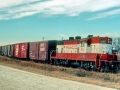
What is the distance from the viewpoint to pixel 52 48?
48.7 meters

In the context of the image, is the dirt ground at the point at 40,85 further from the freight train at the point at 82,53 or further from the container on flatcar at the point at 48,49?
the container on flatcar at the point at 48,49

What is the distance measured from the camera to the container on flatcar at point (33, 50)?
5429cm

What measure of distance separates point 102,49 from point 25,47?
90.9 feet

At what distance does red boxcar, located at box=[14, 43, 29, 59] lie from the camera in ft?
198

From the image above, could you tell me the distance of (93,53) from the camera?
118 feet

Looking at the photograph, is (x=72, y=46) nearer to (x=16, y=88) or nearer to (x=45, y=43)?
(x=45, y=43)

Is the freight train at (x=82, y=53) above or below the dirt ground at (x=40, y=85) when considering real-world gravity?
above

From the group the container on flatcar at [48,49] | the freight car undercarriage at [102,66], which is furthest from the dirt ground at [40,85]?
the container on flatcar at [48,49]

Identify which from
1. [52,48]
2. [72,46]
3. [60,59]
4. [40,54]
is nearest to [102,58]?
[72,46]

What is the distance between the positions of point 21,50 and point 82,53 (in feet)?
91.0

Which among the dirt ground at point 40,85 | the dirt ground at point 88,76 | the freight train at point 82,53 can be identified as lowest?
the dirt ground at point 88,76

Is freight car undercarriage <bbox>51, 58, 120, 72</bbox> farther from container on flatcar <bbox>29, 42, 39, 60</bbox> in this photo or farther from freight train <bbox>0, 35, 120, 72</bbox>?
container on flatcar <bbox>29, 42, 39, 60</bbox>

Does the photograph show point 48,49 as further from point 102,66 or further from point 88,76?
point 88,76

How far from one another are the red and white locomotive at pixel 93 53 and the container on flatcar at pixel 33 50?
14.1 metres
